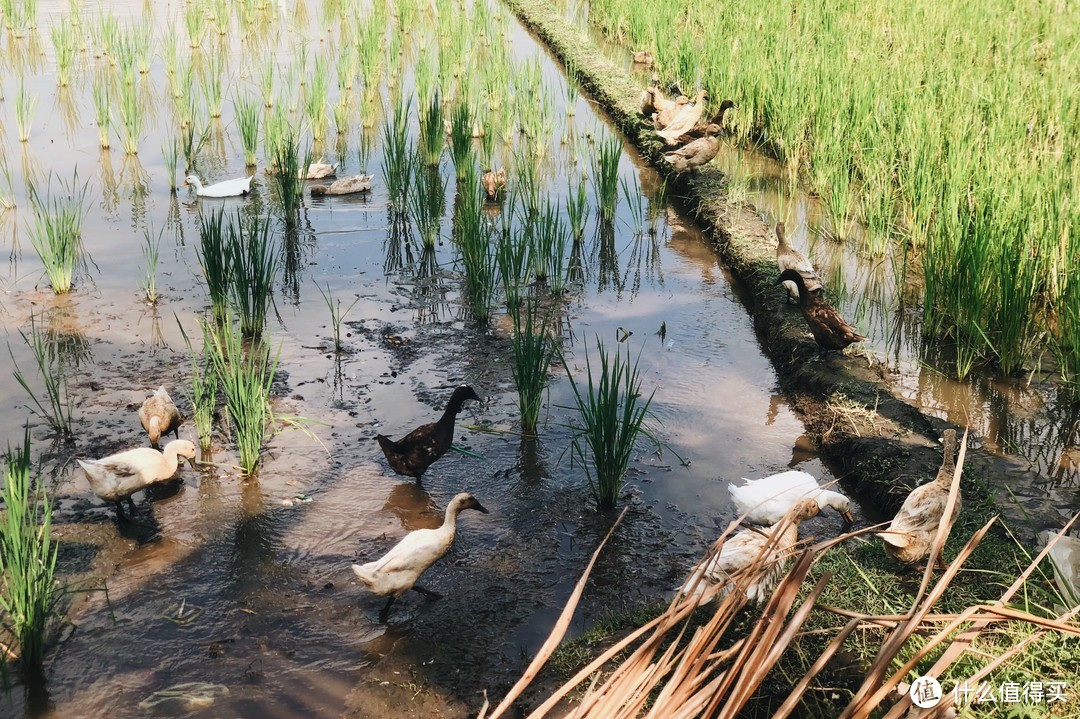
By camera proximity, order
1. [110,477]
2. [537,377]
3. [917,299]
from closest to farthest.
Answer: [110,477]
[537,377]
[917,299]

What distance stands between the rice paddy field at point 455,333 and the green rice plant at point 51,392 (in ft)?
0.10

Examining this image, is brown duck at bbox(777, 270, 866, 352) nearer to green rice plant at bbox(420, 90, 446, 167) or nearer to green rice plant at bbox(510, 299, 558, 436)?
green rice plant at bbox(510, 299, 558, 436)

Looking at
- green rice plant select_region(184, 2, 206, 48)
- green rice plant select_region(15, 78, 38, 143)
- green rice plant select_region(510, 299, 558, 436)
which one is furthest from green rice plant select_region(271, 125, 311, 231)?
green rice plant select_region(184, 2, 206, 48)

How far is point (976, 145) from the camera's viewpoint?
7027mm

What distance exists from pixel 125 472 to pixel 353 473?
109cm

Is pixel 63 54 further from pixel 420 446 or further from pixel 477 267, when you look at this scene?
pixel 420 446

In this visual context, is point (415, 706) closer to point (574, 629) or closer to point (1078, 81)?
point (574, 629)

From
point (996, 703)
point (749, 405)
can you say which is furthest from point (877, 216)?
point (996, 703)

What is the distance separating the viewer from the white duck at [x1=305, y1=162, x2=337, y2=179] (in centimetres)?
895

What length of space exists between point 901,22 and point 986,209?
6.63 m

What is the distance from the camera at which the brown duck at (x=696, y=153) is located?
8797 mm

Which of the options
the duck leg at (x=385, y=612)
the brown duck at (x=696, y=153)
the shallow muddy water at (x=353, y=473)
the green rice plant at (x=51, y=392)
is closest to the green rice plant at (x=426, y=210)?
the shallow muddy water at (x=353, y=473)

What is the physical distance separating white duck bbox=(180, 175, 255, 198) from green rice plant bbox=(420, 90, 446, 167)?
5.61ft

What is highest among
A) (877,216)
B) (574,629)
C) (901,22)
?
(901,22)
